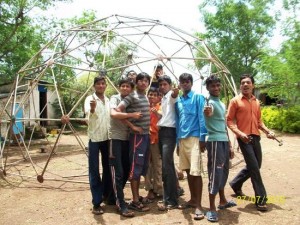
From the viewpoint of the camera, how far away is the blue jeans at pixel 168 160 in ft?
14.0

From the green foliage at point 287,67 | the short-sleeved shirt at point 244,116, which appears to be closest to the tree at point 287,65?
the green foliage at point 287,67

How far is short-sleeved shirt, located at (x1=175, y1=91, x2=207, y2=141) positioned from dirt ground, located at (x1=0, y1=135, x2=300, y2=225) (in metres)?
1.04

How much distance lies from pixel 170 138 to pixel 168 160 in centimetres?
29

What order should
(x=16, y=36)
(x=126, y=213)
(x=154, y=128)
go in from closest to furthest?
1. (x=126, y=213)
2. (x=154, y=128)
3. (x=16, y=36)

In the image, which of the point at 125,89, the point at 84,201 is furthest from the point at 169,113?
the point at 84,201

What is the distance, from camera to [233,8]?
841 inches

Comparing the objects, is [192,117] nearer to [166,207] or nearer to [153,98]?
[153,98]

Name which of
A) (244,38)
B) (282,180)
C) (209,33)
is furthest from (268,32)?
(282,180)

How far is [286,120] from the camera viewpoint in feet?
48.4

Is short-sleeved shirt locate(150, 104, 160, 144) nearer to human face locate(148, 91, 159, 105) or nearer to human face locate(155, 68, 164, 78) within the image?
human face locate(148, 91, 159, 105)

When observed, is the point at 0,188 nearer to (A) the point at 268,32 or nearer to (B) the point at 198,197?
(B) the point at 198,197

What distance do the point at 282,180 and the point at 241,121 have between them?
7.03 ft

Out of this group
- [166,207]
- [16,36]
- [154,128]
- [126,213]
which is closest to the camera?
[126,213]

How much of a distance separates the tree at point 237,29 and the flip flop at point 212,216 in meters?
18.9
